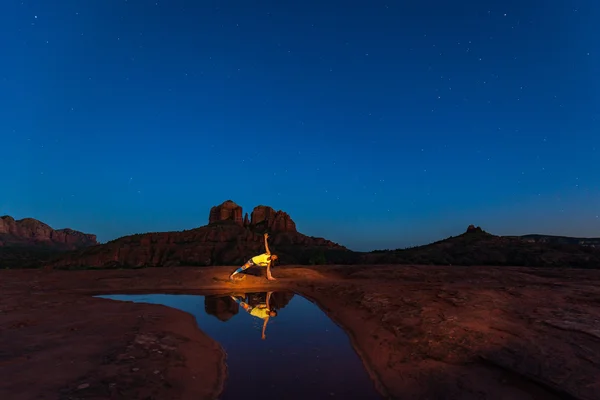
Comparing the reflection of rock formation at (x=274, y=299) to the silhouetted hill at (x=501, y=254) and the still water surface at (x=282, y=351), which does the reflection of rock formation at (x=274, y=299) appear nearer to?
the still water surface at (x=282, y=351)

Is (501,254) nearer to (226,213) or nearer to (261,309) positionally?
(261,309)

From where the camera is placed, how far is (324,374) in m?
10.4

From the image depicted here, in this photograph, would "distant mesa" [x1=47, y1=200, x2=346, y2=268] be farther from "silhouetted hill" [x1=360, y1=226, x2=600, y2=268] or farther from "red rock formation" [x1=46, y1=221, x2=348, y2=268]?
"silhouetted hill" [x1=360, y1=226, x2=600, y2=268]

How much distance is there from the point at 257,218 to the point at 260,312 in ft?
418

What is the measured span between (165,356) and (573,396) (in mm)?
12024

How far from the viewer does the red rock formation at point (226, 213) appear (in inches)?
5807

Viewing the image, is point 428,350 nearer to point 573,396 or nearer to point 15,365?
point 573,396

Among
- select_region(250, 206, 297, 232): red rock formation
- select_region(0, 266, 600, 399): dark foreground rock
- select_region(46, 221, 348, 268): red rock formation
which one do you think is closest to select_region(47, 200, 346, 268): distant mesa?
select_region(46, 221, 348, 268): red rock formation

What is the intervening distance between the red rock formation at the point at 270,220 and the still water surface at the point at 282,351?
112 metres

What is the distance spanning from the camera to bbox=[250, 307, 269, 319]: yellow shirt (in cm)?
1843

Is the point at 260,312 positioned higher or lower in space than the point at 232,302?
lower

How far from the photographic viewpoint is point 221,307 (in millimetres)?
21234

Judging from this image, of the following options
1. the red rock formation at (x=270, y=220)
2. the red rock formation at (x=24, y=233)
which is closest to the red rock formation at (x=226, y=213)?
the red rock formation at (x=270, y=220)

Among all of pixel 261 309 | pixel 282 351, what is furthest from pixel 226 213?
pixel 282 351
